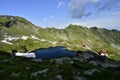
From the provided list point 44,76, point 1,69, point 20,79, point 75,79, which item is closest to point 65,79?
point 75,79

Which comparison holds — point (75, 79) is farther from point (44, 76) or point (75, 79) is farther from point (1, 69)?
point (1, 69)

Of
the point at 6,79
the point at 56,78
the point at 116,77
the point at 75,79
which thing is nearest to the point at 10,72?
the point at 6,79

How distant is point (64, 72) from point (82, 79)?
2452 mm

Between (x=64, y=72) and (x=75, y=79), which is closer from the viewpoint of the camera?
(x=75, y=79)

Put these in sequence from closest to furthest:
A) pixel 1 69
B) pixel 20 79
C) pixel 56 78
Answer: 1. pixel 20 79
2. pixel 56 78
3. pixel 1 69

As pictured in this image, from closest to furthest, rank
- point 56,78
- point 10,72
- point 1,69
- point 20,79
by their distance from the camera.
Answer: point 20,79
point 56,78
point 10,72
point 1,69

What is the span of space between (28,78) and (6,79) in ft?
7.86

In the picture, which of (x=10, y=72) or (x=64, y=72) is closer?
(x=64, y=72)

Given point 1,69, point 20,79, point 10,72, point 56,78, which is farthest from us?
point 1,69

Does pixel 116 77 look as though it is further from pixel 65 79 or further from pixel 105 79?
pixel 65 79

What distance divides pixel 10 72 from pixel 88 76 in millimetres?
10450

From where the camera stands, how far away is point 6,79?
2547cm

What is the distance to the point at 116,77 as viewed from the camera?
26.4 meters

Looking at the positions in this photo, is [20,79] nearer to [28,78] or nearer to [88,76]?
[28,78]
